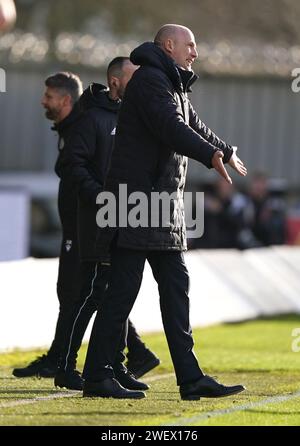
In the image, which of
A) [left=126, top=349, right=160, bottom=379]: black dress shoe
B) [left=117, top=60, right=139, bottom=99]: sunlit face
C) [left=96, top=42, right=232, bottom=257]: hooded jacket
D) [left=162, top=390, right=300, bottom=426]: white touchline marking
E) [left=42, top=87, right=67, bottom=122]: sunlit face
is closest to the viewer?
[left=162, top=390, right=300, bottom=426]: white touchline marking

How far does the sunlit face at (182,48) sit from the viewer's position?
8648 mm

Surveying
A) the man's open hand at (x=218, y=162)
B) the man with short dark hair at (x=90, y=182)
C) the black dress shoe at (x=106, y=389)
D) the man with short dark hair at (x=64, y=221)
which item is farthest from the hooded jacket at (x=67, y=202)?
the man's open hand at (x=218, y=162)

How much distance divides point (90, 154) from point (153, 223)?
1312mm

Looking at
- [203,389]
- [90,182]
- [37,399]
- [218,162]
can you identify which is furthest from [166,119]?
[37,399]

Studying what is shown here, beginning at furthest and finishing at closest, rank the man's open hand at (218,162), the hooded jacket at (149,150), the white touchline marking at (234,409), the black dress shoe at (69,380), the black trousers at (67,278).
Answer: the black trousers at (67,278) < the black dress shoe at (69,380) < the hooded jacket at (149,150) < the man's open hand at (218,162) < the white touchline marking at (234,409)

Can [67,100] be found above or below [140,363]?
above

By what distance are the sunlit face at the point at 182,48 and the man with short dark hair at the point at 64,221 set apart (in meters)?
1.33

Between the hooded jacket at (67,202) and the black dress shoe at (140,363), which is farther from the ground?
the hooded jacket at (67,202)

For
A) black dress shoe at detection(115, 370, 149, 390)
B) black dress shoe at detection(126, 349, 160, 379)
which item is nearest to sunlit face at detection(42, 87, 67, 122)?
black dress shoe at detection(126, 349, 160, 379)

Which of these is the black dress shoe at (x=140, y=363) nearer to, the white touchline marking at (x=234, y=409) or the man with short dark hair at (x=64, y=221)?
the man with short dark hair at (x=64, y=221)

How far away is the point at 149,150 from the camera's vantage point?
852cm

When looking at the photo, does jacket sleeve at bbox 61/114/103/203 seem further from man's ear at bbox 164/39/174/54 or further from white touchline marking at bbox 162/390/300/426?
white touchline marking at bbox 162/390/300/426

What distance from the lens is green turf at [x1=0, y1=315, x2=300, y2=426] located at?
7.81m

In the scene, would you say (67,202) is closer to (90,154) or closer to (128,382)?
(90,154)
